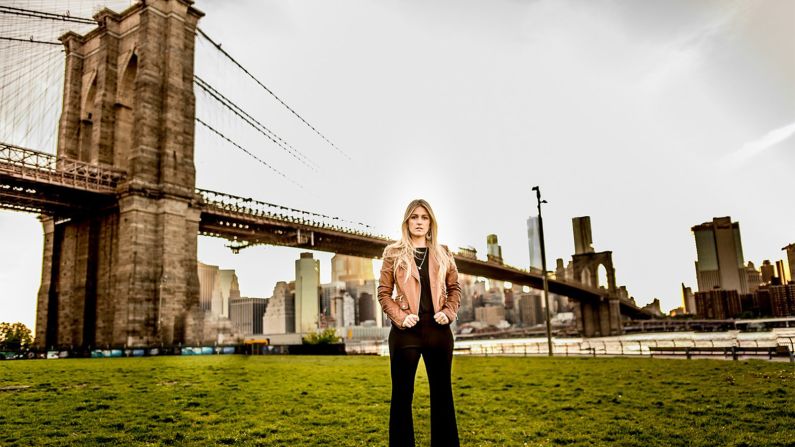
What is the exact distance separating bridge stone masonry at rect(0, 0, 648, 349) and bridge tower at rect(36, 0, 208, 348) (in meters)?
0.09

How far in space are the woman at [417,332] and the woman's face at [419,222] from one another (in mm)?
116

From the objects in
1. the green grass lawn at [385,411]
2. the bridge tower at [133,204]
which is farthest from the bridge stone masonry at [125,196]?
the green grass lawn at [385,411]

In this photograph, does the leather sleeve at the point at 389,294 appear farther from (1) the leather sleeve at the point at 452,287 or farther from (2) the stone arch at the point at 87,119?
(2) the stone arch at the point at 87,119

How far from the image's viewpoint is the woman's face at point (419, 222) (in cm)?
461

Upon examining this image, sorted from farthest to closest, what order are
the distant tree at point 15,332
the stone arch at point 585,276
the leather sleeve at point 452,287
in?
the stone arch at point 585,276, the distant tree at point 15,332, the leather sleeve at point 452,287

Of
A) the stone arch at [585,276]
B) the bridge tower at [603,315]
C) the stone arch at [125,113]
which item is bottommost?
the bridge tower at [603,315]

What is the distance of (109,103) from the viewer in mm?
47688

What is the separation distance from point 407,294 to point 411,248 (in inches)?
15.9

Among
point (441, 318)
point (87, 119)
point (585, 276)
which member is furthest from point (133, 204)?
point (585, 276)

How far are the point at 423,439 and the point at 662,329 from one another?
156972 millimetres

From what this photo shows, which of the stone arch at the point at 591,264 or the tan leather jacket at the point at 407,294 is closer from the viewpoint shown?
the tan leather jacket at the point at 407,294

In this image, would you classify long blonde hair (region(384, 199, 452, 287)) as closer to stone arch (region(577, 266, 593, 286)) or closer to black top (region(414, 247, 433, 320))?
black top (region(414, 247, 433, 320))

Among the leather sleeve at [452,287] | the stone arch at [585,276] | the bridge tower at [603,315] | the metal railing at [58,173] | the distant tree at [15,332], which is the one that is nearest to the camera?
the leather sleeve at [452,287]

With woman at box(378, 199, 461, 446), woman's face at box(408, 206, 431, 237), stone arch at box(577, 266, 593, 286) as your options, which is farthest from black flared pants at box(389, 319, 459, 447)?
stone arch at box(577, 266, 593, 286)
